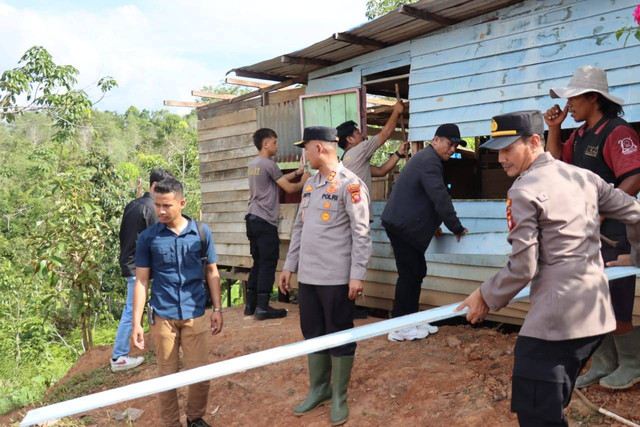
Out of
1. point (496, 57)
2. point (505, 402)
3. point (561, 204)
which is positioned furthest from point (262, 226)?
point (561, 204)

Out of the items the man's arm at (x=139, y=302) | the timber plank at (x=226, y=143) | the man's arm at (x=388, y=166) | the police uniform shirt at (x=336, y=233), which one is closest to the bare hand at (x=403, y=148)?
the man's arm at (x=388, y=166)

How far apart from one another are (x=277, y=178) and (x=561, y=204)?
4479 millimetres

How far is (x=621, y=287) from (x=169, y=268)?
2.85 metres

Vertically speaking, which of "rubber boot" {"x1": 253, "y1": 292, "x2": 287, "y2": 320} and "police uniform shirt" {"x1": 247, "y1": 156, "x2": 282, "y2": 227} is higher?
"police uniform shirt" {"x1": 247, "y1": 156, "x2": 282, "y2": 227}

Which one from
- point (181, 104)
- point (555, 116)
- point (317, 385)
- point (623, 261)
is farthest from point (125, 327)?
point (181, 104)

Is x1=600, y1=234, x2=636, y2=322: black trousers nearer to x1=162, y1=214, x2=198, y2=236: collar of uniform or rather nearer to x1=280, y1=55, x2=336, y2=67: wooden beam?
x1=162, y1=214, x2=198, y2=236: collar of uniform

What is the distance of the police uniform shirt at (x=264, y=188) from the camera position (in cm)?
661

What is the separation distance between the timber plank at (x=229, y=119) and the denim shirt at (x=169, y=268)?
4.74 metres

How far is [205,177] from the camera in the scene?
32.0 ft

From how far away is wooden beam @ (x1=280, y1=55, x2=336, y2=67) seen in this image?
23.0ft

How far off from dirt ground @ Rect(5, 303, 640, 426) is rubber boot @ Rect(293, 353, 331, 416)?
0.07m

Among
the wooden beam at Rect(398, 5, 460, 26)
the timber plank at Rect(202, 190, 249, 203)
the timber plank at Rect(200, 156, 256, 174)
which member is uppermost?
the wooden beam at Rect(398, 5, 460, 26)

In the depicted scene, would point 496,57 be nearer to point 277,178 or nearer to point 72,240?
point 277,178

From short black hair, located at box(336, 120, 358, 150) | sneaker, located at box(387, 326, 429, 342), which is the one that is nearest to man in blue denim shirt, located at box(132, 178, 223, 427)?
sneaker, located at box(387, 326, 429, 342)
